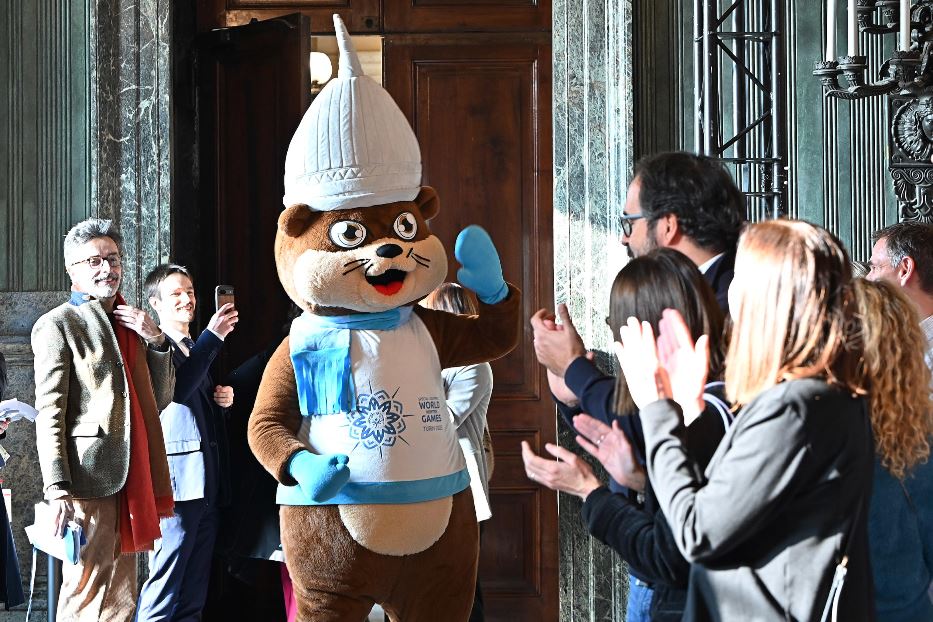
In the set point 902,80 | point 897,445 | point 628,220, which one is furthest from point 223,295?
point 897,445

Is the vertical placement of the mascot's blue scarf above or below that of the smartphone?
below

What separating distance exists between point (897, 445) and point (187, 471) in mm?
3011

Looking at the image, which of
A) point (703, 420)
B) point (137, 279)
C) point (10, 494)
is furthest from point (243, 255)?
point (703, 420)

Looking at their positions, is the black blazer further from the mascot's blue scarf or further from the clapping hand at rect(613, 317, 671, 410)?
the clapping hand at rect(613, 317, 671, 410)

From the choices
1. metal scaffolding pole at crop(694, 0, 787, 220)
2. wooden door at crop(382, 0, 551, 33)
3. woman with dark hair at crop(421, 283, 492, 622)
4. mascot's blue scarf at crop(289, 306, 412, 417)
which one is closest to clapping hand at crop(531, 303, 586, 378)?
mascot's blue scarf at crop(289, 306, 412, 417)

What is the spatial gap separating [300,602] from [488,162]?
268cm

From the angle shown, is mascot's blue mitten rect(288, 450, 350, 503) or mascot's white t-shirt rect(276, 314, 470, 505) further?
mascot's white t-shirt rect(276, 314, 470, 505)

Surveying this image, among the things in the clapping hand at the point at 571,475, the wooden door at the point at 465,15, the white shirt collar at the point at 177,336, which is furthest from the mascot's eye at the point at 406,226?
the wooden door at the point at 465,15

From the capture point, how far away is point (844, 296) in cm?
184

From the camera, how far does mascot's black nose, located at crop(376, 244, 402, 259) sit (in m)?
3.13

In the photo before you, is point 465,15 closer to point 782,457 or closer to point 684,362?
point 684,362

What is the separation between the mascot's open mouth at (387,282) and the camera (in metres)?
3.14

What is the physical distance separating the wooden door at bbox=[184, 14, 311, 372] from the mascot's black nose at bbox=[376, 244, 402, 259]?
7.02ft

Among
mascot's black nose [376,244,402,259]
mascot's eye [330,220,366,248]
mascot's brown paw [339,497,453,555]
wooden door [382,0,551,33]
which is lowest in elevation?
mascot's brown paw [339,497,453,555]
